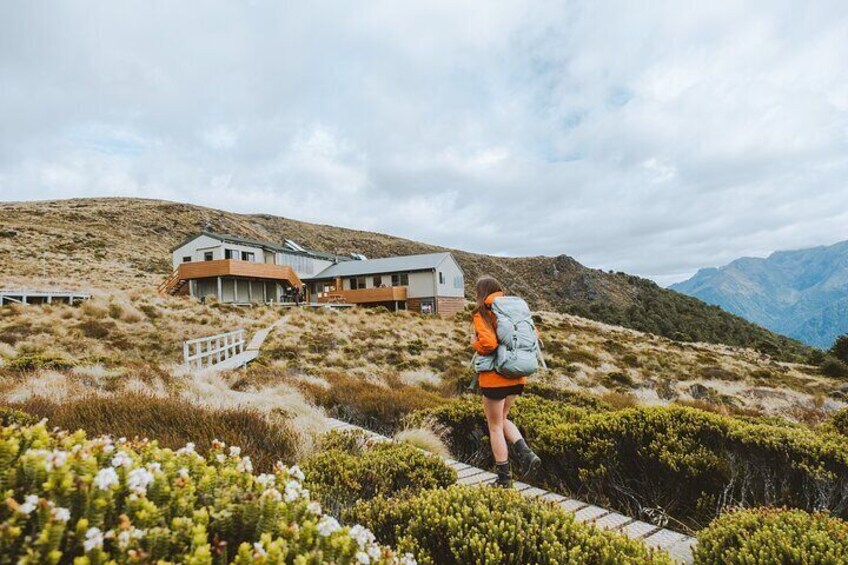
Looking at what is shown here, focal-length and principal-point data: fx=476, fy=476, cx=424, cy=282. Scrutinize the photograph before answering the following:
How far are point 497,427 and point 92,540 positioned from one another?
4236mm

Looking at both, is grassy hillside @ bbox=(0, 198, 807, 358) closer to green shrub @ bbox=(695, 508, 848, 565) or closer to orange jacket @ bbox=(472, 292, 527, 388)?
orange jacket @ bbox=(472, 292, 527, 388)

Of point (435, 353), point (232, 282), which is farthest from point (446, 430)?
point (232, 282)

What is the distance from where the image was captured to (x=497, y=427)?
527 centimetres

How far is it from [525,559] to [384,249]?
9894 cm

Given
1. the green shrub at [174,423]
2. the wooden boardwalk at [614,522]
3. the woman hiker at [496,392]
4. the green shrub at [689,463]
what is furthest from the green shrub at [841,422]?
the green shrub at [174,423]

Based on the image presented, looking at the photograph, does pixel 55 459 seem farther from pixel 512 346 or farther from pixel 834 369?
pixel 834 369

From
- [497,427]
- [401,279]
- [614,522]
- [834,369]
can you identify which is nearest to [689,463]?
[614,522]

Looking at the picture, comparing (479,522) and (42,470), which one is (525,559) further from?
(42,470)

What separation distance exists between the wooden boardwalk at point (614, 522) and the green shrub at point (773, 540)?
254mm

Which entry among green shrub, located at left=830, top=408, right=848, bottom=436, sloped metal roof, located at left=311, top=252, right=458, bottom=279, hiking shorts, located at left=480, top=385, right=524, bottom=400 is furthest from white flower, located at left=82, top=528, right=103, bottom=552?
sloped metal roof, located at left=311, top=252, right=458, bottom=279

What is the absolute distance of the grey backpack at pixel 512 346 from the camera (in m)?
5.02

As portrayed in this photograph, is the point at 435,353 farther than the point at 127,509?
Yes

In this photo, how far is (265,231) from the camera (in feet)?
307

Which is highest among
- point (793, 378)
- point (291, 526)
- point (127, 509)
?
point (127, 509)
